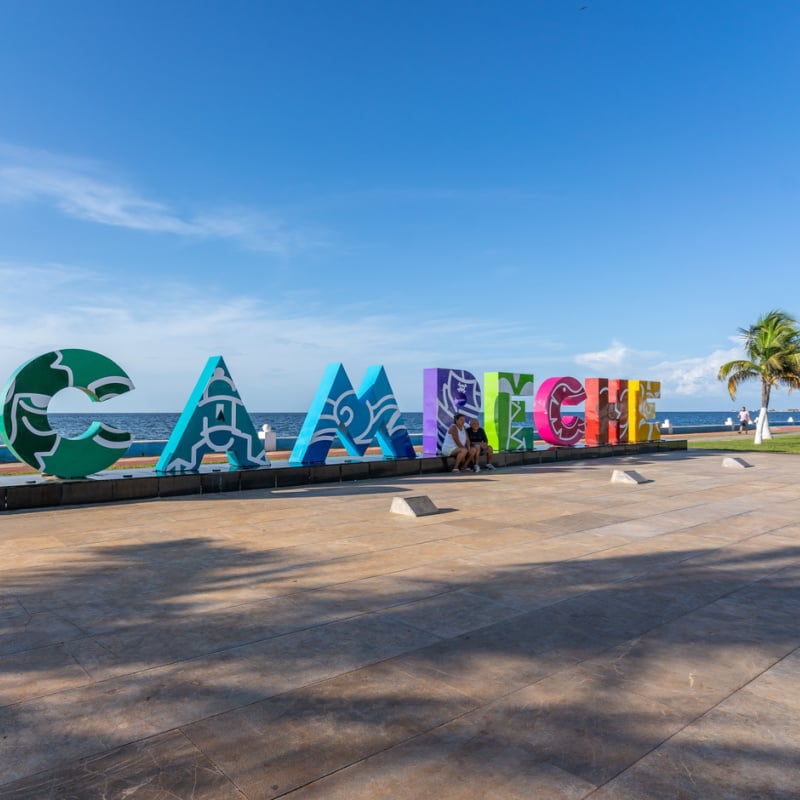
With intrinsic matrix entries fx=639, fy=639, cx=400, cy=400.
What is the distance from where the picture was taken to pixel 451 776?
2990 mm

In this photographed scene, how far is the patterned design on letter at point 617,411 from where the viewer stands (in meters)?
23.2

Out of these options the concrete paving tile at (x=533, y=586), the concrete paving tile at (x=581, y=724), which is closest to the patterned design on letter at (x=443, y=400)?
the concrete paving tile at (x=533, y=586)

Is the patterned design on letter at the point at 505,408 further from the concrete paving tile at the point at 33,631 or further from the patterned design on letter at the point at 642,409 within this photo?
the concrete paving tile at the point at 33,631

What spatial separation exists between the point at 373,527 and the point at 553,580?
329cm

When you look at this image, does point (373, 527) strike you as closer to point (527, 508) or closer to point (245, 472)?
point (527, 508)

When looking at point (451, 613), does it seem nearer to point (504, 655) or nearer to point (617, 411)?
point (504, 655)

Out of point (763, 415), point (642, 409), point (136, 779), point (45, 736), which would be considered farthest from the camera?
point (763, 415)

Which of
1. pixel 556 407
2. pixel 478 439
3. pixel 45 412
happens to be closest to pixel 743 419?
pixel 556 407

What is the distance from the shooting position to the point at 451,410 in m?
17.4

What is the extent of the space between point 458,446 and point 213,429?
6762mm

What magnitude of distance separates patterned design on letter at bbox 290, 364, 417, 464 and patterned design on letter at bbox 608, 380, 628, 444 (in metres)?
9.87

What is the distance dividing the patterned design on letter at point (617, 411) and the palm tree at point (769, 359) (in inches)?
463

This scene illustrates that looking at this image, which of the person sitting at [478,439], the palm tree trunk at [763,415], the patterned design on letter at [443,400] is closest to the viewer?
the patterned design on letter at [443,400]

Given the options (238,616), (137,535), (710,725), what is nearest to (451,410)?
(137,535)
